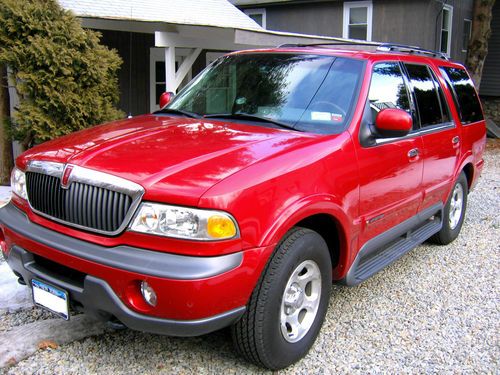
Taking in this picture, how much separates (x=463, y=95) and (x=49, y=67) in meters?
5.05

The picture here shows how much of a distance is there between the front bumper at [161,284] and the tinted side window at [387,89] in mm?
1716

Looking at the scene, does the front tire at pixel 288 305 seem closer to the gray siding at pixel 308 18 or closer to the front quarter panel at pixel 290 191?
the front quarter panel at pixel 290 191

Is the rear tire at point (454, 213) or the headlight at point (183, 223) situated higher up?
the headlight at point (183, 223)

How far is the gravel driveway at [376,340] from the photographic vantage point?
3.06 metres

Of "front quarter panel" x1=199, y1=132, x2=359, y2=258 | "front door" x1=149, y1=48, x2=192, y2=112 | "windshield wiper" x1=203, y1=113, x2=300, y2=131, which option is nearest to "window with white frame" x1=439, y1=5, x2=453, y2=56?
"front door" x1=149, y1=48, x2=192, y2=112

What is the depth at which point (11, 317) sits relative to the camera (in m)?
3.60

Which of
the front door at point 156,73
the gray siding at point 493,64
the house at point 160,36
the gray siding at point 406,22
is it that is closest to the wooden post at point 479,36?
the gray siding at point 406,22

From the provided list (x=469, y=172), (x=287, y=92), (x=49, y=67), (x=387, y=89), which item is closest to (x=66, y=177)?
(x=287, y=92)

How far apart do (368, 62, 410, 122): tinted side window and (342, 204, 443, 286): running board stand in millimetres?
949

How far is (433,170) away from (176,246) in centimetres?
292

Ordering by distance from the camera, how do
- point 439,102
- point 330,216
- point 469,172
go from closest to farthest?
point 330,216 → point 439,102 → point 469,172

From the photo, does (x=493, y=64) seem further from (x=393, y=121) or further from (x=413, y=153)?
(x=393, y=121)

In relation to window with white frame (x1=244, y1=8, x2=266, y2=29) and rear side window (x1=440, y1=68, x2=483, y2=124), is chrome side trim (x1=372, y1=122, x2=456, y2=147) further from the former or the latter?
window with white frame (x1=244, y1=8, x2=266, y2=29)

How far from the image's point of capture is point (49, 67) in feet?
21.3
